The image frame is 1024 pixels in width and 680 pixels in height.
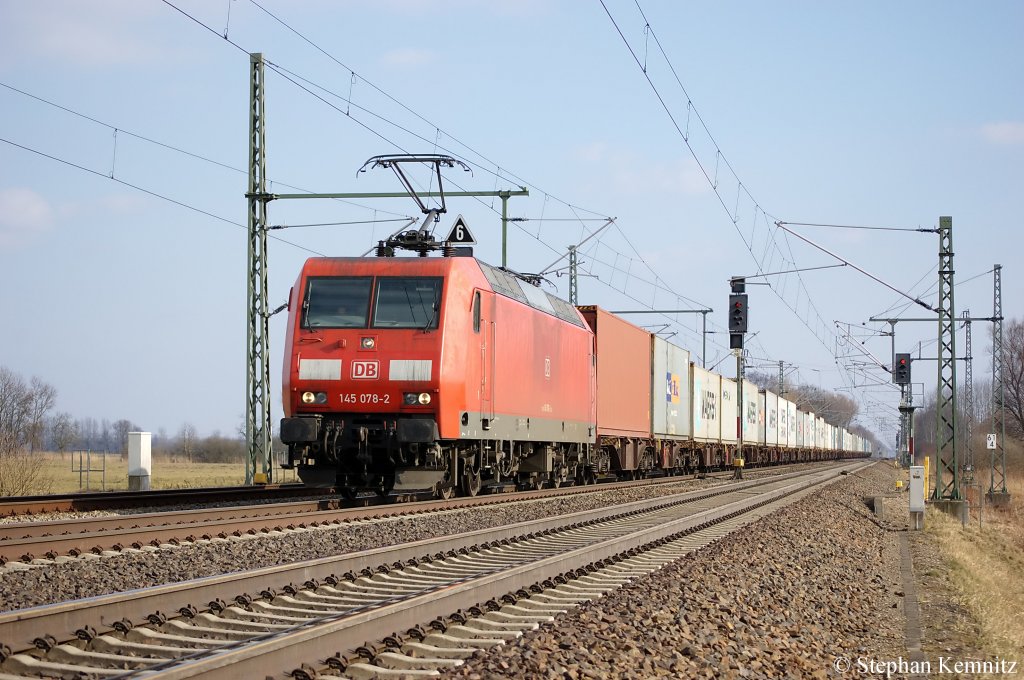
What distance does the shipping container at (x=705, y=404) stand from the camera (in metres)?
37.8

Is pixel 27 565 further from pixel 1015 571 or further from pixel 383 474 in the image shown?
pixel 1015 571

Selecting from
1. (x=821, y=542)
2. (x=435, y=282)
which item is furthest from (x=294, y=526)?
(x=821, y=542)

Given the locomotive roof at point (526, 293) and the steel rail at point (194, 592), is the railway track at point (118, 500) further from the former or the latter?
the steel rail at point (194, 592)

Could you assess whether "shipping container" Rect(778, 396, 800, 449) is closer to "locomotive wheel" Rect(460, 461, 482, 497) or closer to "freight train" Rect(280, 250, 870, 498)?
"freight train" Rect(280, 250, 870, 498)

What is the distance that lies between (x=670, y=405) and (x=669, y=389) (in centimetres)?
48

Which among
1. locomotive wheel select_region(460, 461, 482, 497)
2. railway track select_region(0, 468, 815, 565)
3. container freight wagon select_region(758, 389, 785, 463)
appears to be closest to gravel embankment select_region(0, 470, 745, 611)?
railway track select_region(0, 468, 815, 565)

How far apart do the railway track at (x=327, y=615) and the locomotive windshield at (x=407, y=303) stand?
16.5 ft

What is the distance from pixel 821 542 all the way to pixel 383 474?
21.1 feet

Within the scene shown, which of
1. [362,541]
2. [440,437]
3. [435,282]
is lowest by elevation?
[362,541]

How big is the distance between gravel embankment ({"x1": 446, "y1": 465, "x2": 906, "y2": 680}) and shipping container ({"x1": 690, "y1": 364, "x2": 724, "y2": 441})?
24540 millimetres

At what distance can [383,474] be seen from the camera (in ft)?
54.8

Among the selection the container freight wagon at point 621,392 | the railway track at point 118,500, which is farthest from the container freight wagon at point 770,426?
the railway track at point 118,500

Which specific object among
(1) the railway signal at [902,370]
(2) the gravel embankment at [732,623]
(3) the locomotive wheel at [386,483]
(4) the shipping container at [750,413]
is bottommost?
(2) the gravel embankment at [732,623]

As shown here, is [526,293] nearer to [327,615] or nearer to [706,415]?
[327,615]
